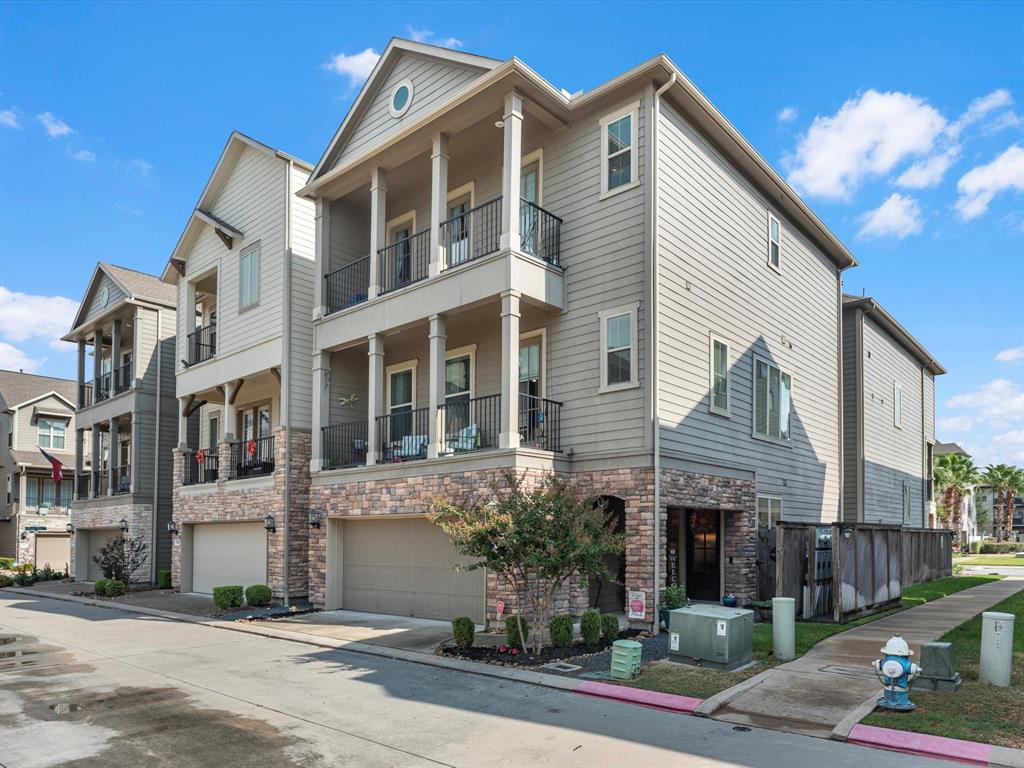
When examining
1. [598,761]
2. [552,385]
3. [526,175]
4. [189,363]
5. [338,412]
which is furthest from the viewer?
[189,363]

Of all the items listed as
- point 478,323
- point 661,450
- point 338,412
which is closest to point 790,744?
point 661,450

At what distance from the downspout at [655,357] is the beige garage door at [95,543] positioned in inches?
941

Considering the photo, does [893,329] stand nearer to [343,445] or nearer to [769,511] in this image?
[769,511]

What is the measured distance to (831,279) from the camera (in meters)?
23.8

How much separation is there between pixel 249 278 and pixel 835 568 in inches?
660

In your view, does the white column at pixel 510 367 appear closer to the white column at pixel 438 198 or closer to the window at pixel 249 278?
the white column at pixel 438 198

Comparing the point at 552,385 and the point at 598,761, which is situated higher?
the point at 552,385

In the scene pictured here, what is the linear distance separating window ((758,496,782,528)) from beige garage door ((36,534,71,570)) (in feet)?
116

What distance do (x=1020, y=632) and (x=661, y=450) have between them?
6.36 metres

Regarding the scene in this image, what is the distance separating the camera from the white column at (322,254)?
1986 centimetres

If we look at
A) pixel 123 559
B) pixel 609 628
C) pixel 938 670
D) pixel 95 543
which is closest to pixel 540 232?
pixel 609 628

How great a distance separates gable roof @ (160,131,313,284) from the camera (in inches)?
888

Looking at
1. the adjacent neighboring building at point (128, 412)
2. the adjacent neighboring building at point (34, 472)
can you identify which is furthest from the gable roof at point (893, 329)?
the adjacent neighboring building at point (34, 472)

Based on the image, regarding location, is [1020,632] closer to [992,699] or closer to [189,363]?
[992,699]
